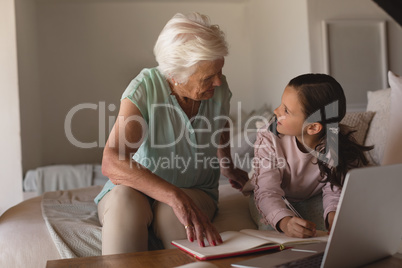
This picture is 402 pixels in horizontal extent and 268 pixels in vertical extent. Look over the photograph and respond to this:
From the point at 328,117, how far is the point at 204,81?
407 mm

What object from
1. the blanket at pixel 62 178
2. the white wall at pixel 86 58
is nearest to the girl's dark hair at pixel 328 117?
the blanket at pixel 62 178

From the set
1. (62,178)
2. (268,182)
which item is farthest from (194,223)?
(62,178)

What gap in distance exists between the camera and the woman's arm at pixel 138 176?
1085mm

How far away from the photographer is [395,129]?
1595 millimetres

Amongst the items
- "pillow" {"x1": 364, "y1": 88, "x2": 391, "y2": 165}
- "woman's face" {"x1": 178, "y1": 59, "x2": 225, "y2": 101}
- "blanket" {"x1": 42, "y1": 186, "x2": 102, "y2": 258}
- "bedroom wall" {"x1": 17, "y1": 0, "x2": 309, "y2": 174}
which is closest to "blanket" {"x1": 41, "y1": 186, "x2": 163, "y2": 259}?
"blanket" {"x1": 42, "y1": 186, "x2": 102, "y2": 258}

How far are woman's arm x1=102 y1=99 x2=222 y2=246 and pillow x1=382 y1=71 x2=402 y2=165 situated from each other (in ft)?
2.57

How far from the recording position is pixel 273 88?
4.74m

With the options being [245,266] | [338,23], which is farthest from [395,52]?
[245,266]

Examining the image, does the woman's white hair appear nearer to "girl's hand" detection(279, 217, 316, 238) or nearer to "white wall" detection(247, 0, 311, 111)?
"girl's hand" detection(279, 217, 316, 238)

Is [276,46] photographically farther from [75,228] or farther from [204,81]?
[75,228]

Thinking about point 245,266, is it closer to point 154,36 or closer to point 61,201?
point 61,201

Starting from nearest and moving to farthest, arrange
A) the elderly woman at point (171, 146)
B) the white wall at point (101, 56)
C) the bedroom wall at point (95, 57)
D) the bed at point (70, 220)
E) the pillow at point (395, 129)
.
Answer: the elderly woman at point (171, 146) < the bed at point (70, 220) < the pillow at point (395, 129) < the white wall at point (101, 56) < the bedroom wall at point (95, 57)

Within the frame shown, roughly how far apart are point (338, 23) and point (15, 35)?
2.71 m

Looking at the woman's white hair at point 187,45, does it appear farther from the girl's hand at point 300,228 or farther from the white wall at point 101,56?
the white wall at point 101,56
